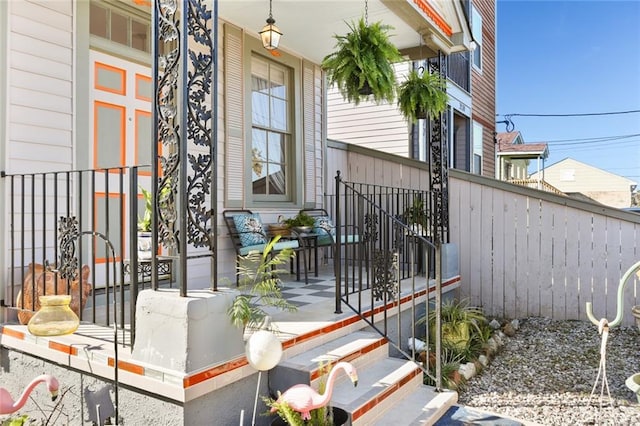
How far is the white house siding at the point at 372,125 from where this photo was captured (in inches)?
315

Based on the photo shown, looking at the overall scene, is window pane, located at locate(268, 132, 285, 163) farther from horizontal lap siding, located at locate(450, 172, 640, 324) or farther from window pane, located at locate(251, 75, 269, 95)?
horizontal lap siding, located at locate(450, 172, 640, 324)

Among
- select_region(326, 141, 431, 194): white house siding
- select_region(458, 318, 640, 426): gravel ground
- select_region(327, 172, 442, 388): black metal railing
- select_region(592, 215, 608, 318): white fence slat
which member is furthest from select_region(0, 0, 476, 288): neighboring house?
select_region(458, 318, 640, 426): gravel ground

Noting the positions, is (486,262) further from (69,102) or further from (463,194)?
(69,102)

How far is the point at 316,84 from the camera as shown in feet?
20.4

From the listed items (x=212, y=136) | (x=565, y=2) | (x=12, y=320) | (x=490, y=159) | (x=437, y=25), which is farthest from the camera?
(x=565, y=2)

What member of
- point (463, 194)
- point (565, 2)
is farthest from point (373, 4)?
point (565, 2)

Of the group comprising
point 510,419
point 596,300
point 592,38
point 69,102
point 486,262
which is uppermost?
point 592,38

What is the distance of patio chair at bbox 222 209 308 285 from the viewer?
4645 millimetres

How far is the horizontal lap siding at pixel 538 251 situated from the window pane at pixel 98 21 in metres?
4.15

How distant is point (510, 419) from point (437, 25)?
3.95 meters

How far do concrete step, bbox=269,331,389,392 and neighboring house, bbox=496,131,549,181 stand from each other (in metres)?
12.7

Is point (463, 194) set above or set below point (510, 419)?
above

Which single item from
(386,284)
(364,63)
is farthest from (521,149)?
(386,284)

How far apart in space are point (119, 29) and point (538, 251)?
4.91 m
